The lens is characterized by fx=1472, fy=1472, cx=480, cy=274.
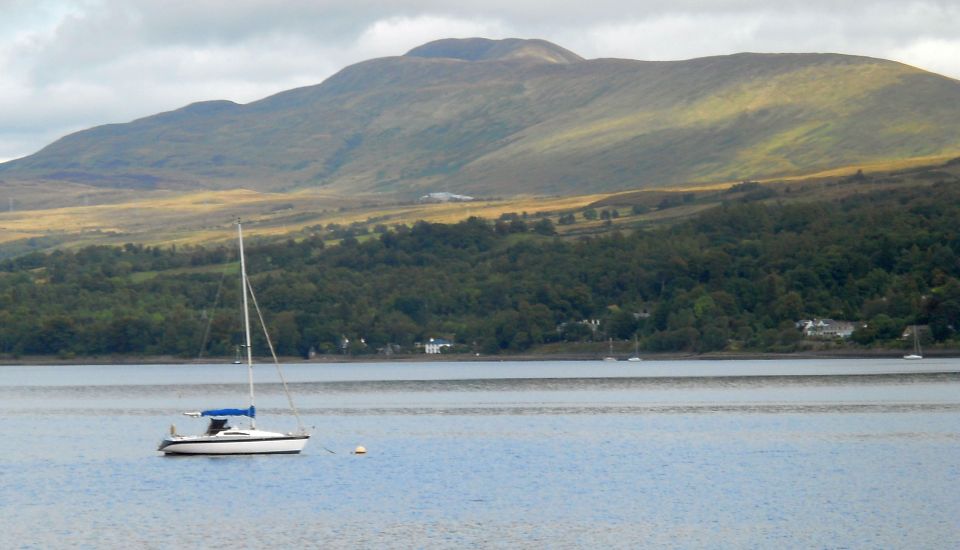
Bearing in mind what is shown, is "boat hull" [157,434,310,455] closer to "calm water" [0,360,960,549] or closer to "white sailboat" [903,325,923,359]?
"calm water" [0,360,960,549]

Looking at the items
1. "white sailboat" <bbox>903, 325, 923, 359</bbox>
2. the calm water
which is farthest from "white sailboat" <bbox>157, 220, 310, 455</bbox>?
"white sailboat" <bbox>903, 325, 923, 359</bbox>

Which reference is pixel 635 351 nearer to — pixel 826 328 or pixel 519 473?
pixel 826 328

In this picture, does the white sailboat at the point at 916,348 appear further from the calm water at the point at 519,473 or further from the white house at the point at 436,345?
the white house at the point at 436,345

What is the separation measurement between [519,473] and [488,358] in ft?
393

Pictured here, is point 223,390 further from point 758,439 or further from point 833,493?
point 833,493

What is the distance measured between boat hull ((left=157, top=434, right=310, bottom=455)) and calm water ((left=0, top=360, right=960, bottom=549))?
0.60 metres

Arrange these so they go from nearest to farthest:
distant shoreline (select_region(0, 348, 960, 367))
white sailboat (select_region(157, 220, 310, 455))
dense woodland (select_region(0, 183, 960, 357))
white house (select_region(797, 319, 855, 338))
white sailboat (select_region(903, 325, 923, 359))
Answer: white sailboat (select_region(157, 220, 310, 455))
white sailboat (select_region(903, 325, 923, 359))
distant shoreline (select_region(0, 348, 960, 367))
white house (select_region(797, 319, 855, 338))
dense woodland (select_region(0, 183, 960, 357))

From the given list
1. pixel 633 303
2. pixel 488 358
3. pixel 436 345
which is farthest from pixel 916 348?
pixel 436 345

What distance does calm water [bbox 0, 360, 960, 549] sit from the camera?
43.2 m

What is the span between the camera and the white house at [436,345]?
611ft

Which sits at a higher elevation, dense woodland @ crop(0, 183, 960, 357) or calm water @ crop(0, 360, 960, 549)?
dense woodland @ crop(0, 183, 960, 357)

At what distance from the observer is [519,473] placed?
57938mm

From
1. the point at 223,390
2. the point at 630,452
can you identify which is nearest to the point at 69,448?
the point at 630,452

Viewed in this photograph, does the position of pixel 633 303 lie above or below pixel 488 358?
above
